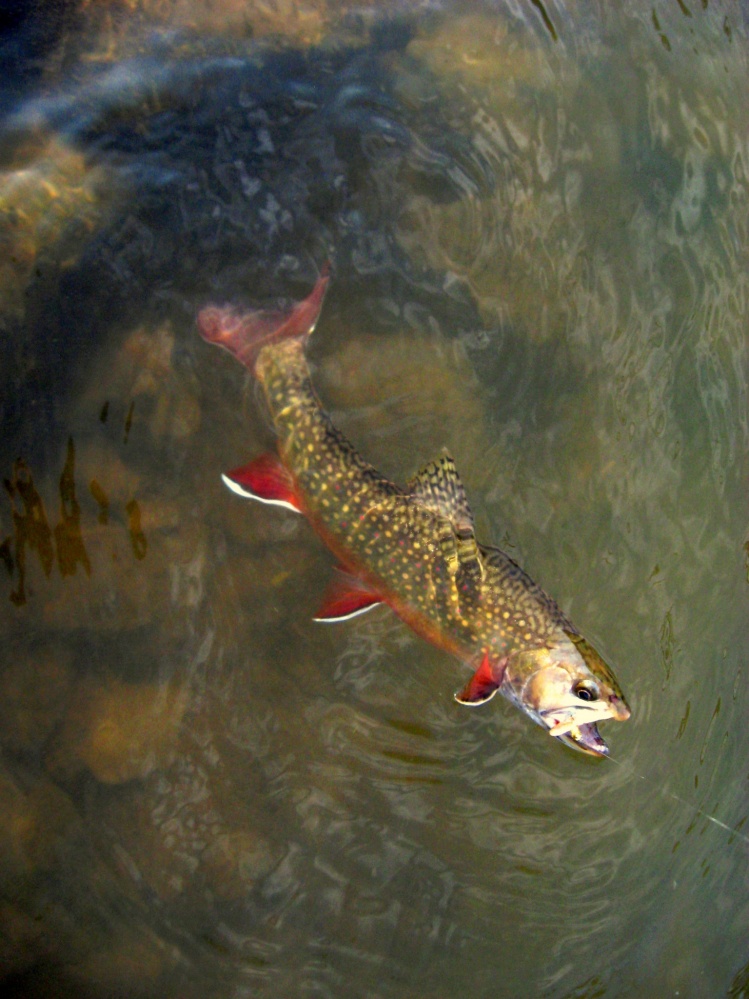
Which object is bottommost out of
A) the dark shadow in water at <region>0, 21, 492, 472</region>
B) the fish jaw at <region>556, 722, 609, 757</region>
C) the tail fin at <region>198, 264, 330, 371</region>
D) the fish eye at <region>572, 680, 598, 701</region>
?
the fish jaw at <region>556, 722, 609, 757</region>

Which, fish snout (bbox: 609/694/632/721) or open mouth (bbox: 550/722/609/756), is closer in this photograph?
fish snout (bbox: 609/694/632/721)

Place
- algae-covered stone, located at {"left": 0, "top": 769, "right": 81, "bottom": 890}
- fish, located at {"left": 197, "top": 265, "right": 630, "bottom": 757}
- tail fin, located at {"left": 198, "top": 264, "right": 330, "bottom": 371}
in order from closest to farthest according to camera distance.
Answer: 1. fish, located at {"left": 197, "top": 265, "right": 630, "bottom": 757}
2. algae-covered stone, located at {"left": 0, "top": 769, "right": 81, "bottom": 890}
3. tail fin, located at {"left": 198, "top": 264, "right": 330, "bottom": 371}

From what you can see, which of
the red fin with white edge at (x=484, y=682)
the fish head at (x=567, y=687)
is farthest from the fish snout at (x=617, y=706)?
the red fin with white edge at (x=484, y=682)

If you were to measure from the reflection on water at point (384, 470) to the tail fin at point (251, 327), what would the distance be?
14 centimetres

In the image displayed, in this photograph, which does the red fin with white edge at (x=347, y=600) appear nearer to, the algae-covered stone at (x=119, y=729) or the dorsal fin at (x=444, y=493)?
the dorsal fin at (x=444, y=493)

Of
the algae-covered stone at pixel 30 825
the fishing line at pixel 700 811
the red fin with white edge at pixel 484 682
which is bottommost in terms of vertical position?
the fishing line at pixel 700 811

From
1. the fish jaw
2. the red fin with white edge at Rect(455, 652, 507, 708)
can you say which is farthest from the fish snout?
the red fin with white edge at Rect(455, 652, 507, 708)

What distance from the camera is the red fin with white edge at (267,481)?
4.25 meters

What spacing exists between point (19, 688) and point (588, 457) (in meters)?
3.52

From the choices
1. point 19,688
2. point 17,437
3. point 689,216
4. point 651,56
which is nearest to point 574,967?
point 19,688

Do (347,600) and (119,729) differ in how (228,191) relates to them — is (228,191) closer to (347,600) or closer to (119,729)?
(347,600)

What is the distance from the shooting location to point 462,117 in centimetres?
521

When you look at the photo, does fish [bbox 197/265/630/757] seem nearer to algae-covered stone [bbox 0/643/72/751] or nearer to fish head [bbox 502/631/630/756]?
fish head [bbox 502/631/630/756]

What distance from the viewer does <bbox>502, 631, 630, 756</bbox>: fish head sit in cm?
394
